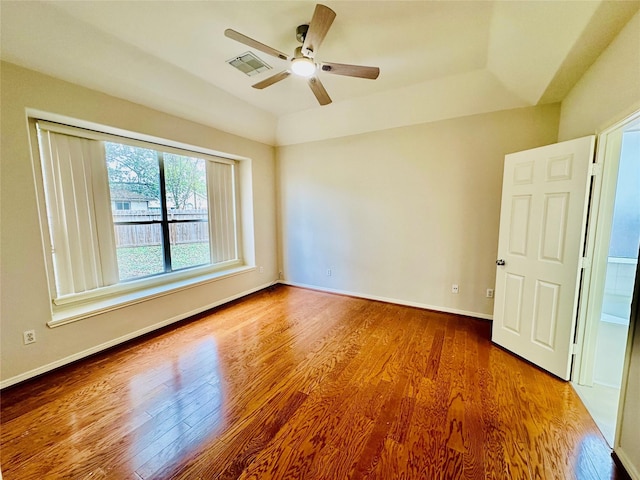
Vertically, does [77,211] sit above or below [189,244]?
above

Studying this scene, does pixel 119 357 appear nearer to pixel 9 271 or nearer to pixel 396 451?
pixel 9 271

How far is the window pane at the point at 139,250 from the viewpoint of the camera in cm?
298

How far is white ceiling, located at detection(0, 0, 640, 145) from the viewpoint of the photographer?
184 centimetres

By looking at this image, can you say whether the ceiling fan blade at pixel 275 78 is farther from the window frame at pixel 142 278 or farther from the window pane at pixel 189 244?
the window pane at pixel 189 244

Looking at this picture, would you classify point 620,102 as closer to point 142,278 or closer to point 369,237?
point 369,237

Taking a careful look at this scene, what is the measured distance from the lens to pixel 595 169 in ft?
6.38

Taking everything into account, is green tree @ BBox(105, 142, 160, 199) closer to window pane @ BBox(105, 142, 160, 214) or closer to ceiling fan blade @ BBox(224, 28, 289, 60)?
window pane @ BBox(105, 142, 160, 214)

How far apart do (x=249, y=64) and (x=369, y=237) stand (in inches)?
107

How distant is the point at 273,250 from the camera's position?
4840 millimetres

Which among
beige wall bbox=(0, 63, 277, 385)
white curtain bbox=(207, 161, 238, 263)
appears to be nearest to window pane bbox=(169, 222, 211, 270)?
white curtain bbox=(207, 161, 238, 263)

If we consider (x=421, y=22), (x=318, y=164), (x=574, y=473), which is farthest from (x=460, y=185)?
(x=574, y=473)

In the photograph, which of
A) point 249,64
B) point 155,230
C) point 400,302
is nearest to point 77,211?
point 155,230

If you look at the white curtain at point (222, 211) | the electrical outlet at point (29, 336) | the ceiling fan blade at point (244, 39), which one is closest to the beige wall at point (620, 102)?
the ceiling fan blade at point (244, 39)

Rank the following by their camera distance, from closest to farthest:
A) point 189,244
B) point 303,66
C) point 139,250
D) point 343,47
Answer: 1. point 303,66
2. point 343,47
3. point 139,250
4. point 189,244
